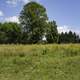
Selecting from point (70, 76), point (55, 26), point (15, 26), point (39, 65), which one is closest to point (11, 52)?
point (39, 65)

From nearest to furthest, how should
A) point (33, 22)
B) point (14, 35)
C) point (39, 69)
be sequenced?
point (39, 69) → point (33, 22) → point (14, 35)

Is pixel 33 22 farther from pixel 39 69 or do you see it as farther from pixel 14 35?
pixel 39 69

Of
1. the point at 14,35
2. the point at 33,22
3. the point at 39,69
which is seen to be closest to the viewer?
the point at 39,69

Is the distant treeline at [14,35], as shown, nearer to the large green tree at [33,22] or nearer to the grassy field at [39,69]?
the large green tree at [33,22]

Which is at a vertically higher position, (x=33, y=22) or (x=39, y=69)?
(x=33, y=22)

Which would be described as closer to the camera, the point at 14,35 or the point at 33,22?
the point at 33,22

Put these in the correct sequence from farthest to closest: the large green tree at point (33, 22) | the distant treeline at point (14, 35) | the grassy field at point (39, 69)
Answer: the distant treeline at point (14, 35) → the large green tree at point (33, 22) → the grassy field at point (39, 69)

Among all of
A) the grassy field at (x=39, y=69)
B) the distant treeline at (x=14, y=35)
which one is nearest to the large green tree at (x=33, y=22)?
the distant treeline at (x=14, y=35)

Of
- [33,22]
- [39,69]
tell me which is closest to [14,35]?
[33,22]

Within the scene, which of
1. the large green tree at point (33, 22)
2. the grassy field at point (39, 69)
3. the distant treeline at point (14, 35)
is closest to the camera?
the grassy field at point (39, 69)

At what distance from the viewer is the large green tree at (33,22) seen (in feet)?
184

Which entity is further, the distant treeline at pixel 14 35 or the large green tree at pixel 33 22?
the distant treeline at pixel 14 35

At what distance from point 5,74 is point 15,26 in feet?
242

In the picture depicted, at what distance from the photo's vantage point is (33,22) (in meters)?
56.7
